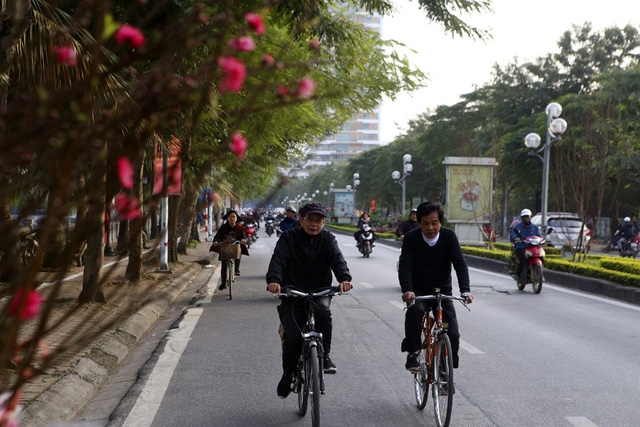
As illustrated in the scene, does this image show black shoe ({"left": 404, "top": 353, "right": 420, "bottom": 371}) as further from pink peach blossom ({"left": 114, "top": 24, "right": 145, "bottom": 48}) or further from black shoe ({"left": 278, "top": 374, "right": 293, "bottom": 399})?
pink peach blossom ({"left": 114, "top": 24, "right": 145, "bottom": 48})

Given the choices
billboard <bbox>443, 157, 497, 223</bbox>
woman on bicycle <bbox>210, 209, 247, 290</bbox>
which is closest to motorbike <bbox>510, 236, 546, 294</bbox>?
woman on bicycle <bbox>210, 209, 247, 290</bbox>

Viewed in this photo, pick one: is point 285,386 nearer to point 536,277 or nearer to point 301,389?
point 301,389

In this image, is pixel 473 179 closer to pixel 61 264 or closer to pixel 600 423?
pixel 600 423

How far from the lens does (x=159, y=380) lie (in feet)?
23.4

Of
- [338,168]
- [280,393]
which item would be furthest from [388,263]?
[338,168]

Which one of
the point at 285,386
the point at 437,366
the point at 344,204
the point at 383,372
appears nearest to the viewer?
the point at 437,366

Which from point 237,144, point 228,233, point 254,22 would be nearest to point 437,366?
point 237,144

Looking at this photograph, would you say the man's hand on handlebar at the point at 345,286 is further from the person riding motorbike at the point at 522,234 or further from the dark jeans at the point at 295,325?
the person riding motorbike at the point at 522,234

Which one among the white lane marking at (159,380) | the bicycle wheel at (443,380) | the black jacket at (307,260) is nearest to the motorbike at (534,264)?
the white lane marking at (159,380)

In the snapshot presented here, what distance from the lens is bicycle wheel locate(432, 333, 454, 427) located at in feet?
17.9

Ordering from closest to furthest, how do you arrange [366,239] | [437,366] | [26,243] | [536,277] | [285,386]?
[26,243] < [437,366] < [285,386] < [536,277] < [366,239]

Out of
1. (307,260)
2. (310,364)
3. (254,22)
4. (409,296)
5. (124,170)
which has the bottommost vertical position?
(310,364)

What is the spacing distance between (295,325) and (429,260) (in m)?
1.17

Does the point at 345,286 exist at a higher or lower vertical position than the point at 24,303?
lower
